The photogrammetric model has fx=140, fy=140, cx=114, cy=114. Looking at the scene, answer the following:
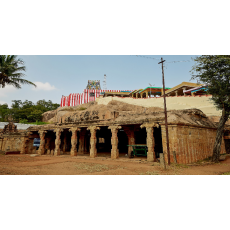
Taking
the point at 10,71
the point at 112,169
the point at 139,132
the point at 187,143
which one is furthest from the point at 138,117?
the point at 10,71

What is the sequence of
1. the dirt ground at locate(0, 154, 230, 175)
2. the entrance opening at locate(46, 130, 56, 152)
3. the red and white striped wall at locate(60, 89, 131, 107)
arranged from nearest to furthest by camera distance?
1. the dirt ground at locate(0, 154, 230, 175)
2. the entrance opening at locate(46, 130, 56, 152)
3. the red and white striped wall at locate(60, 89, 131, 107)

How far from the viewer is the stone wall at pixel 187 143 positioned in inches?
425

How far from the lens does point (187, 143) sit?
450 inches

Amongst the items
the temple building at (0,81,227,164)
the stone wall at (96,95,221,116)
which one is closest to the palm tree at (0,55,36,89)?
the temple building at (0,81,227,164)

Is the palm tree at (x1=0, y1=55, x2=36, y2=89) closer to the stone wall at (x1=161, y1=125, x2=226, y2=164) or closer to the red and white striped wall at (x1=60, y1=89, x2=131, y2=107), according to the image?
the stone wall at (x1=161, y1=125, x2=226, y2=164)

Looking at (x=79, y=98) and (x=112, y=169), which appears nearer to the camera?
(x=112, y=169)

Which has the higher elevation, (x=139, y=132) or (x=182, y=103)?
(x=182, y=103)

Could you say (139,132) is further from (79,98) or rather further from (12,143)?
(79,98)

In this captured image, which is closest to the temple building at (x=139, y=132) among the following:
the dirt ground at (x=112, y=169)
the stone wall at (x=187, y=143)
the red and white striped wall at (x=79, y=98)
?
the stone wall at (x=187, y=143)

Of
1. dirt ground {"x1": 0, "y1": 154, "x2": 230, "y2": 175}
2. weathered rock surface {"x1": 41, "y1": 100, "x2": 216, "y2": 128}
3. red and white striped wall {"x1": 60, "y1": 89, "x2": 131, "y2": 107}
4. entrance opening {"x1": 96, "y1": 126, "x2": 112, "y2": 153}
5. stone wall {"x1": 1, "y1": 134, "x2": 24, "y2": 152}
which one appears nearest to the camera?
dirt ground {"x1": 0, "y1": 154, "x2": 230, "y2": 175}

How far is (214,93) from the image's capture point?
12766 millimetres

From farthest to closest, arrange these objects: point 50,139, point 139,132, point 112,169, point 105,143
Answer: point 105,143
point 50,139
point 139,132
point 112,169

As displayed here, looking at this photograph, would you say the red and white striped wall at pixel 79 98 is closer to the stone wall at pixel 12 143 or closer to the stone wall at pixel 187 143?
the stone wall at pixel 12 143

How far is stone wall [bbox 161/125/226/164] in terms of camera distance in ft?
35.4
